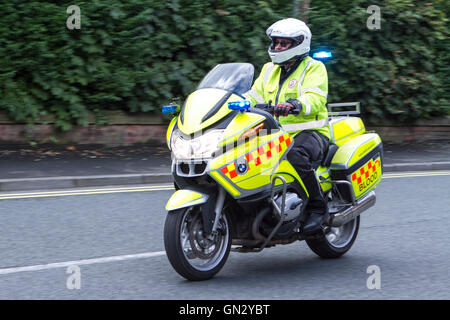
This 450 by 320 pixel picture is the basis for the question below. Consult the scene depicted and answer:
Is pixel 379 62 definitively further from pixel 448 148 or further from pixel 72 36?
pixel 72 36

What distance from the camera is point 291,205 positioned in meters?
5.67

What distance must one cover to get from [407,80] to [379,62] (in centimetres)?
80

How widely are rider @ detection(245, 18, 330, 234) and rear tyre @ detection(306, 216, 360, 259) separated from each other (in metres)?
0.43

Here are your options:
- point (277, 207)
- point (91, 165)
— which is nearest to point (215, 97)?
point (277, 207)

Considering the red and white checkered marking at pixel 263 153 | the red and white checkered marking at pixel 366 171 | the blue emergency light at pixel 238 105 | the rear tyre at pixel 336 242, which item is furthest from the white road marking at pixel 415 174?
the blue emergency light at pixel 238 105

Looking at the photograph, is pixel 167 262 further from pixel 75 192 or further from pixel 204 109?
pixel 75 192

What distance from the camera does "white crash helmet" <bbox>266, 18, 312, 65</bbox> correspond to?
18.9ft

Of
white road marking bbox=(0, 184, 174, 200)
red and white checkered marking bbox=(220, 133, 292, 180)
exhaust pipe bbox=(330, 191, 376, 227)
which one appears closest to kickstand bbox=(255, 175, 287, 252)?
red and white checkered marking bbox=(220, 133, 292, 180)

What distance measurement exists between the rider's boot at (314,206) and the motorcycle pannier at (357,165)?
39 cm

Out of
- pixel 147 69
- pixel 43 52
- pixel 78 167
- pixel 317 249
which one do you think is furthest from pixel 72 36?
pixel 317 249

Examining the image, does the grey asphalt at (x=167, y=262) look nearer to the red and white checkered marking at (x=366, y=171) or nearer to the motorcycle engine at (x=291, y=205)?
the motorcycle engine at (x=291, y=205)

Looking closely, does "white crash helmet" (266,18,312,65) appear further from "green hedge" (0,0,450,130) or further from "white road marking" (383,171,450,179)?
"green hedge" (0,0,450,130)

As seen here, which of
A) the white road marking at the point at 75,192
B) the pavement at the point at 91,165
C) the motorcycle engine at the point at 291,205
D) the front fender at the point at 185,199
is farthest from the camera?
the pavement at the point at 91,165

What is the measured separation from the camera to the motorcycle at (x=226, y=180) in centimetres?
514
